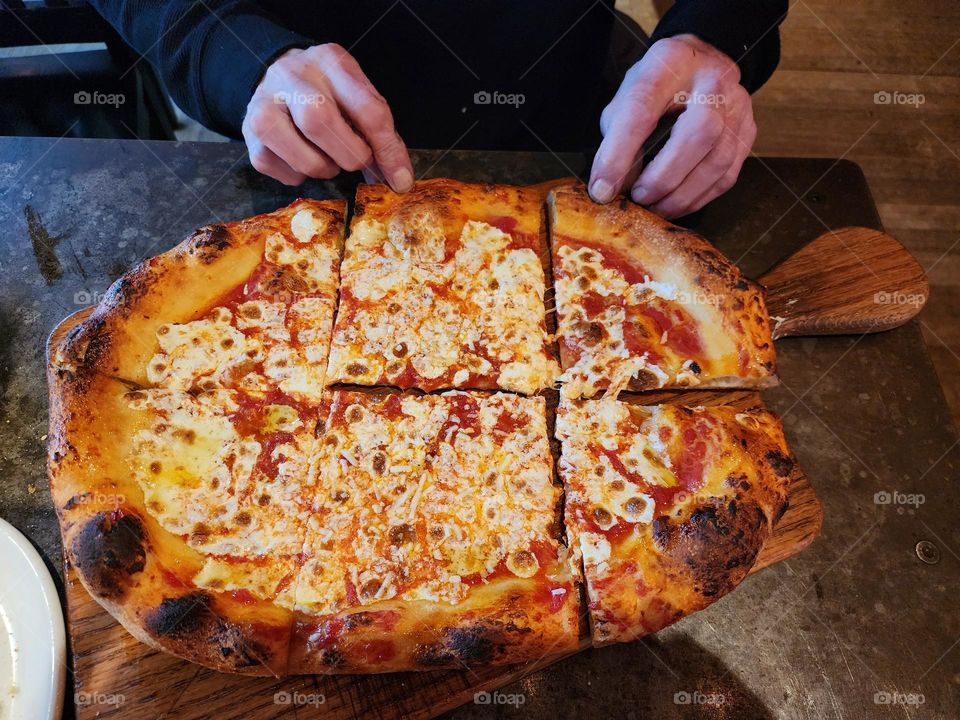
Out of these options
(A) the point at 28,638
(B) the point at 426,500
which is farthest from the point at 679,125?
(A) the point at 28,638

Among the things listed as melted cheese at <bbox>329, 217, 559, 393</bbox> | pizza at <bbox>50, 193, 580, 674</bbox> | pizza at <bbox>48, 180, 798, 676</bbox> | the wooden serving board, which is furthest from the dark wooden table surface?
melted cheese at <bbox>329, 217, 559, 393</bbox>

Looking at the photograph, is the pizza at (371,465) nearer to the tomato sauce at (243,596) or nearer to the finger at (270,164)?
the tomato sauce at (243,596)

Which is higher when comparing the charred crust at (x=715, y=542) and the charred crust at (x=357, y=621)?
the charred crust at (x=357, y=621)

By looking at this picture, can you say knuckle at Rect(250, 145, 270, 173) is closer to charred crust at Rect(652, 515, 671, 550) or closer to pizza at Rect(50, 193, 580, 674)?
pizza at Rect(50, 193, 580, 674)

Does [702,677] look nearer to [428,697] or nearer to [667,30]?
[428,697]

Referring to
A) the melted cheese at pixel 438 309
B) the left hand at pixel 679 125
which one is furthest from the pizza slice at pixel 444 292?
the left hand at pixel 679 125

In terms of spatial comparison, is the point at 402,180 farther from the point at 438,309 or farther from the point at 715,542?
the point at 715,542
